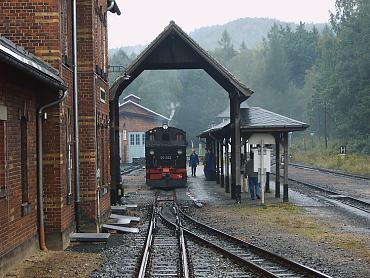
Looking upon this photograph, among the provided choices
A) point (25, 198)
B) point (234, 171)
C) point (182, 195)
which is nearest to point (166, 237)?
point (25, 198)

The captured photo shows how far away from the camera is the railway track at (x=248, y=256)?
1023 centimetres

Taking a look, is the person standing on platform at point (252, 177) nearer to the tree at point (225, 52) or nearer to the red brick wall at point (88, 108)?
the red brick wall at point (88, 108)

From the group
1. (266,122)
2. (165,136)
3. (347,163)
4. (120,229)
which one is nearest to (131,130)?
(347,163)

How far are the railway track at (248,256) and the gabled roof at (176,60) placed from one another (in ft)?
22.8

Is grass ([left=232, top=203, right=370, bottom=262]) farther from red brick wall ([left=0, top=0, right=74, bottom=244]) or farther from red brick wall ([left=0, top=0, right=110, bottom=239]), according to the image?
red brick wall ([left=0, top=0, right=74, bottom=244])

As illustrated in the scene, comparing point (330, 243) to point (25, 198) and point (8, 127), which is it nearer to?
point (25, 198)

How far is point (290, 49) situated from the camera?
333 feet

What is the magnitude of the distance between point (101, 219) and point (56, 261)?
5.39 metres

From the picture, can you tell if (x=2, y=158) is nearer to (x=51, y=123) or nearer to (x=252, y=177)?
(x=51, y=123)

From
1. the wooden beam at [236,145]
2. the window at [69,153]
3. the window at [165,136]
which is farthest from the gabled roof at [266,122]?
the window at [69,153]

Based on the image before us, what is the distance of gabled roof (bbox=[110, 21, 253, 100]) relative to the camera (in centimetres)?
2230

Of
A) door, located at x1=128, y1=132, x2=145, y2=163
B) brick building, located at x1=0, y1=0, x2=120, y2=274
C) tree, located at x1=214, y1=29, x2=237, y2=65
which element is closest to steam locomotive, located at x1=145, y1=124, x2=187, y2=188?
brick building, located at x1=0, y1=0, x2=120, y2=274

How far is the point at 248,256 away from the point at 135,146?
2285 inches

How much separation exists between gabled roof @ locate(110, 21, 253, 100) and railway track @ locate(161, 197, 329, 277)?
6942mm
